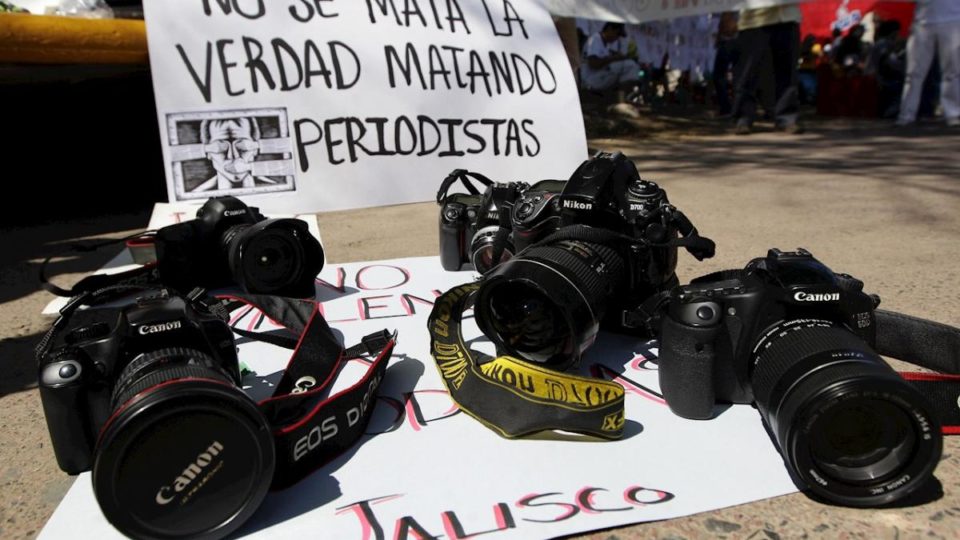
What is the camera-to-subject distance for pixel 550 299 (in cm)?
141

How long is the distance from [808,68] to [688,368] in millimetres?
10922

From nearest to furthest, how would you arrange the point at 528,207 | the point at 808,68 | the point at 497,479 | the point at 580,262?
the point at 497,479 → the point at 580,262 → the point at 528,207 → the point at 808,68

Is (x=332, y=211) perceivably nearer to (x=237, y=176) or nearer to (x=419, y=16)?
(x=237, y=176)

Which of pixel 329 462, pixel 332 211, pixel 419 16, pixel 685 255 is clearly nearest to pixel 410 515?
pixel 329 462

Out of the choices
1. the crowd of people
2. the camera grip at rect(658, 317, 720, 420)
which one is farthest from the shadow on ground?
the crowd of people

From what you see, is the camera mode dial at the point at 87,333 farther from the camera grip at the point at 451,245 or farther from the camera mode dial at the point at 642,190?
the camera grip at the point at 451,245

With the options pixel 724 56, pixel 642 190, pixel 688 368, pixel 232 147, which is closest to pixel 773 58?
pixel 724 56

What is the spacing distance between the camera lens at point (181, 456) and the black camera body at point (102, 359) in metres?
0.08

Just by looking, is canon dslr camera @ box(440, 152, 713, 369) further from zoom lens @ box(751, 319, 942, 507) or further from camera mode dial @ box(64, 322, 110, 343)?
camera mode dial @ box(64, 322, 110, 343)

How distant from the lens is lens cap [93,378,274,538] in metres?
0.96

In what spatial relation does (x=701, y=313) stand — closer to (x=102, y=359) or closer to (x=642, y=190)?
(x=642, y=190)

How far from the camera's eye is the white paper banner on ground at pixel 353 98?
329 cm

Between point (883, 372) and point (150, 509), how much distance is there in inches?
43.3

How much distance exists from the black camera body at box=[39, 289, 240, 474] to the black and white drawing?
2201 mm
